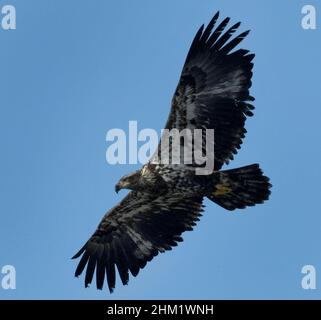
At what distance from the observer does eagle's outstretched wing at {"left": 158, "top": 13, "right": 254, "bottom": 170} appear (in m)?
21.8

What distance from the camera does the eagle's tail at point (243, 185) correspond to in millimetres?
21906

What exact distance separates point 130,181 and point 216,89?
2382mm

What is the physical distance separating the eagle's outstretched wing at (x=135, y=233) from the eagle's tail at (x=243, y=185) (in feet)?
3.23

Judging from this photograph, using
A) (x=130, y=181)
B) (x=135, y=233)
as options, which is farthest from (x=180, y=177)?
(x=135, y=233)

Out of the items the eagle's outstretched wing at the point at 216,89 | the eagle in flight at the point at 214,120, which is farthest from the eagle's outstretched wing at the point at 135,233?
the eagle's outstretched wing at the point at 216,89

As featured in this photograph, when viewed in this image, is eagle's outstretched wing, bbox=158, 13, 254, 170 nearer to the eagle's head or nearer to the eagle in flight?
the eagle in flight

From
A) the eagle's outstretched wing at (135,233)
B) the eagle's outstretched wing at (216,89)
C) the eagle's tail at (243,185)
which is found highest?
the eagle's outstretched wing at (216,89)

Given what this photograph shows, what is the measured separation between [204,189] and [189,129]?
1.17 m

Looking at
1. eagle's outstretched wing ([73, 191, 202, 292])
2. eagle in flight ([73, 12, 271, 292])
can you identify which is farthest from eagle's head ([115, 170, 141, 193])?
eagle's outstretched wing ([73, 191, 202, 292])

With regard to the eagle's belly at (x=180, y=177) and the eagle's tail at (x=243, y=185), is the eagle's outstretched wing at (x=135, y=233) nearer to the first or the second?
the eagle's belly at (x=180, y=177)

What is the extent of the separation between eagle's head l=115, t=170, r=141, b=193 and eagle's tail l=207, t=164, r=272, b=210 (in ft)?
4.66

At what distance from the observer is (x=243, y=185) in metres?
22.0

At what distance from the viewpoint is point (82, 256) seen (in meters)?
23.5
